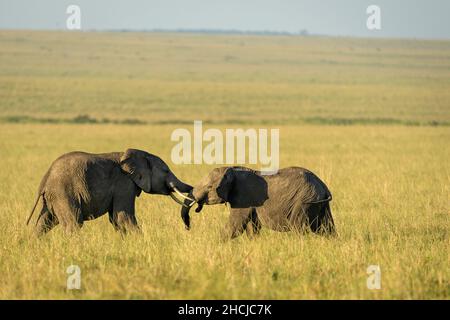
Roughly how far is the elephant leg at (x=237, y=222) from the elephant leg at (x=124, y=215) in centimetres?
118

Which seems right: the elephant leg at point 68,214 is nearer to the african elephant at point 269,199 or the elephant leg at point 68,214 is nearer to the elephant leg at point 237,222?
the african elephant at point 269,199

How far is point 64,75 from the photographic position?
90750 mm

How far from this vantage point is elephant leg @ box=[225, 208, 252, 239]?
11.7 metres

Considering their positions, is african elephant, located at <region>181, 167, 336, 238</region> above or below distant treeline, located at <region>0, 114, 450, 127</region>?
below

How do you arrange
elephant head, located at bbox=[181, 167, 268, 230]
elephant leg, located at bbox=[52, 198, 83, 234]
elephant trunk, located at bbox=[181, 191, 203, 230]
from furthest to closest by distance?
elephant trunk, located at bbox=[181, 191, 203, 230] → elephant head, located at bbox=[181, 167, 268, 230] → elephant leg, located at bbox=[52, 198, 83, 234]

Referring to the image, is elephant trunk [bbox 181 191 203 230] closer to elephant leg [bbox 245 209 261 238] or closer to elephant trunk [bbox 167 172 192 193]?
elephant trunk [bbox 167 172 192 193]

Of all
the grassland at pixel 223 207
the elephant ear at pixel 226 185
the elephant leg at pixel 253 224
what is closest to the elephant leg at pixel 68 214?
the grassland at pixel 223 207

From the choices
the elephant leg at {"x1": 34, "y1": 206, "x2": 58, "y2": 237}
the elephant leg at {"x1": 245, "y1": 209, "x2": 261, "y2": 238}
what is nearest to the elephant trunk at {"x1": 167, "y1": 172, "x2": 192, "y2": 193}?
the elephant leg at {"x1": 245, "y1": 209, "x2": 261, "y2": 238}

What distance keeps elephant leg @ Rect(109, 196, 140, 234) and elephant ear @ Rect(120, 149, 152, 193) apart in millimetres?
245

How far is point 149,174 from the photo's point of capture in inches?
476

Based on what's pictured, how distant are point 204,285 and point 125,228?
343 cm

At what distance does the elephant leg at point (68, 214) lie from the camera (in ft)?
38.0

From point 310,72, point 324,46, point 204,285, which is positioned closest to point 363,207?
point 204,285

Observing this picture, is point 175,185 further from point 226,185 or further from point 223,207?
point 223,207
